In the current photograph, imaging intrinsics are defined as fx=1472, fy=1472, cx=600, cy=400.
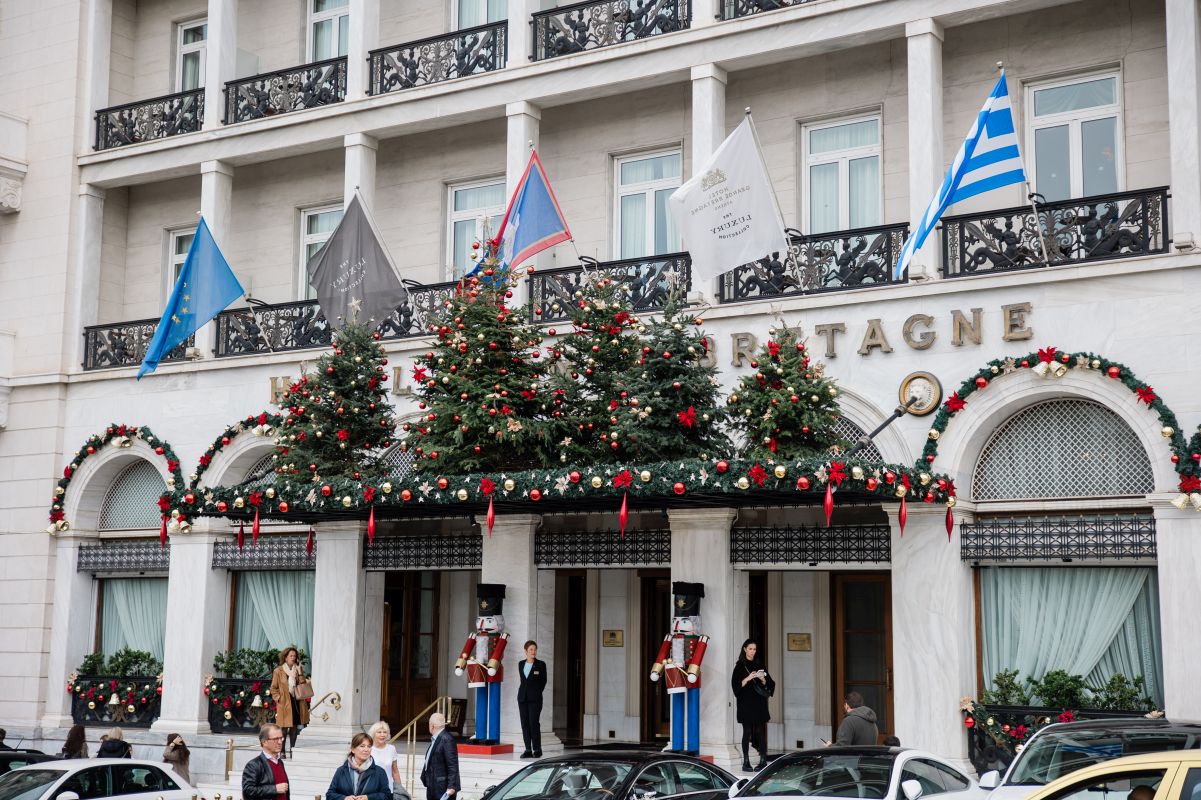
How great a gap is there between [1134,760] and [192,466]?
1824cm

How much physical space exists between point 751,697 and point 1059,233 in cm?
664

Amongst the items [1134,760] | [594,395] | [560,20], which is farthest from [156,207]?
[1134,760]

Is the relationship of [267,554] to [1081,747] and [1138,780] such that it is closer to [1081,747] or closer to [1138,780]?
[1081,747]

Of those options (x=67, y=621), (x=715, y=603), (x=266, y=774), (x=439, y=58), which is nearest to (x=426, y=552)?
(x=715, y=603)

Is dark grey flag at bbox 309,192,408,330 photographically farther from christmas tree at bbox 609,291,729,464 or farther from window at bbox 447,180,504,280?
christmas tree at bbox 609,291,729,464

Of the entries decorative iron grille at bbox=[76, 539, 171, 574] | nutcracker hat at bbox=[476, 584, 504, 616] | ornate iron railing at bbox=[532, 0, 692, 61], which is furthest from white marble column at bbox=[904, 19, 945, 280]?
decorative iron grille at bbox=[76, 539, 171, 574]

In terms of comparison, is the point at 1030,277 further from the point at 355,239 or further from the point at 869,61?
the point at 355,239

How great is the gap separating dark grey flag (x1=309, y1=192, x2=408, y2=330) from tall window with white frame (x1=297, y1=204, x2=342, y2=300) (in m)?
3.23

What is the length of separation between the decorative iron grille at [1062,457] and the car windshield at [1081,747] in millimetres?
6241

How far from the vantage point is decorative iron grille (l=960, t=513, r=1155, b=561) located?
16750 millimetres

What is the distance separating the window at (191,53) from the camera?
26.6 m

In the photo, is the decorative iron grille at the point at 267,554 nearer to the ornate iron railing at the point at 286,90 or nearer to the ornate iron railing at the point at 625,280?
the ornate iron railing at the point at 625,280

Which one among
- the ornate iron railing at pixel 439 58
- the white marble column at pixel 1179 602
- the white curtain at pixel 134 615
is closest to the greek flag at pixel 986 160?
the white marble column at pixel 1179 602

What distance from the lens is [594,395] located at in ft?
63.3
